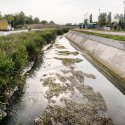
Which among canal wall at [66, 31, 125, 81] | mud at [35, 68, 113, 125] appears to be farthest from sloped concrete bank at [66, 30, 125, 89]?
mud at [35, 68, 113, 125]

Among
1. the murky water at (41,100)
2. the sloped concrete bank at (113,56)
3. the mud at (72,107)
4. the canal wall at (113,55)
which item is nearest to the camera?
the mud at (72,107)

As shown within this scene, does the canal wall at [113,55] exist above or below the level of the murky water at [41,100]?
above

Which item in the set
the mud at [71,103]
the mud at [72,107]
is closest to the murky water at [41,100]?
the mud at [71,103]

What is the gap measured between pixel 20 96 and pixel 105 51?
2249cm

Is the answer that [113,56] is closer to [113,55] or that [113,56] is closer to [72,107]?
[113,55]

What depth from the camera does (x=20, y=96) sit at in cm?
2294

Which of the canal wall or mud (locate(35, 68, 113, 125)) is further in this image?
the canal wall

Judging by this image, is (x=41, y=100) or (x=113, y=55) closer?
(x=41, y=100)

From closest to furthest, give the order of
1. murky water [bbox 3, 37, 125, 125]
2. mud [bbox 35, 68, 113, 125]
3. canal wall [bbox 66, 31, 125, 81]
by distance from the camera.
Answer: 1. mud [bbox 35, 68, 113, 125]
2. murky water [bbox 3, 37, 125, 125]
3. canal wall [bbox 66, 31, 125, 81]

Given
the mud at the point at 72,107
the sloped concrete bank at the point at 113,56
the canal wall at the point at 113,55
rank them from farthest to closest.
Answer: the canal wall at the point at 113,55, the sloped concrete bank at the point at 113,56, the mud at the point at 72,107

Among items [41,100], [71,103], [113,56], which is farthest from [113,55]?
[71,103]

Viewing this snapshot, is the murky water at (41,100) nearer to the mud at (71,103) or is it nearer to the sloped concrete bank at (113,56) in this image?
the mud at (71,103)

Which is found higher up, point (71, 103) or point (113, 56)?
point (113, 56)

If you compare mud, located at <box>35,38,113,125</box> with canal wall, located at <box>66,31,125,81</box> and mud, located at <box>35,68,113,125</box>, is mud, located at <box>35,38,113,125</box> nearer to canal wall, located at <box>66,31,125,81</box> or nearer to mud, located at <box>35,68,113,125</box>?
mud, located at <box>35,68,113,125</box>
